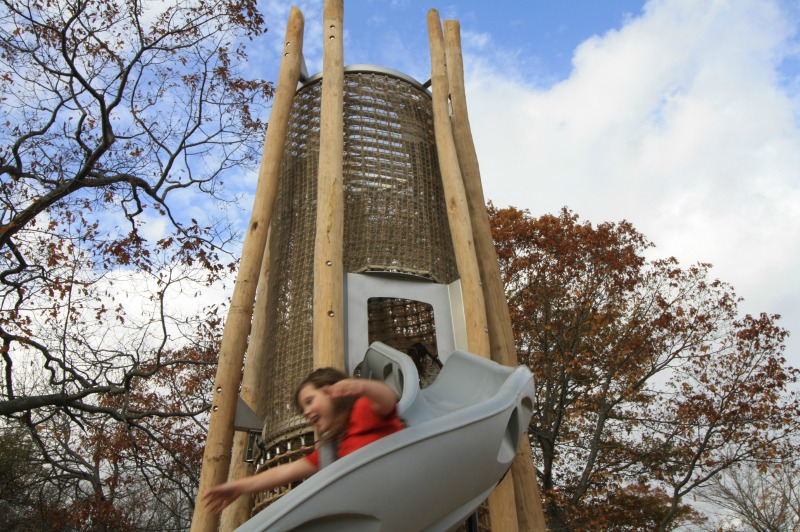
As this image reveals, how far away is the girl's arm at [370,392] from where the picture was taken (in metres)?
2.28

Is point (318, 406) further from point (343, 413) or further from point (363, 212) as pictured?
point (363, 212)

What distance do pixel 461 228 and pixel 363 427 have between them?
10.9ft

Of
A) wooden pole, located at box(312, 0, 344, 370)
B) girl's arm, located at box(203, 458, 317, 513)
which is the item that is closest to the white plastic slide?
girl's arm, located at box(203, 458, 317, 513)

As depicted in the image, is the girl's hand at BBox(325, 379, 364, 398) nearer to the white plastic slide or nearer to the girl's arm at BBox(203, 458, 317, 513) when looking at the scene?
the white plastic slide

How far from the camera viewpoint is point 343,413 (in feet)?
7.75

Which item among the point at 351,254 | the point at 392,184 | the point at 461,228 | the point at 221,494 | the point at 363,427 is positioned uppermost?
the point at 392,184

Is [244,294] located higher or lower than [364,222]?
lower

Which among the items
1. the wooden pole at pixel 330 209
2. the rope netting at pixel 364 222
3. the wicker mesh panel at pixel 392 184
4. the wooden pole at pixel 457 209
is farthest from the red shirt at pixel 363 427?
the wicker mesh panel at pixel 392 184

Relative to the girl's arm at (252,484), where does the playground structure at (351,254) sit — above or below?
above

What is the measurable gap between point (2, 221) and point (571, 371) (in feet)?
28.1

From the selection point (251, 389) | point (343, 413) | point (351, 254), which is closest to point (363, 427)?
point (343, 413)

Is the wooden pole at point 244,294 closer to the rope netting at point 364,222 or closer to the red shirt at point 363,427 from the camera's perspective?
the rope netting at point 364,222

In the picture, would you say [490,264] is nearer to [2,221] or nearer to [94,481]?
[2,221]

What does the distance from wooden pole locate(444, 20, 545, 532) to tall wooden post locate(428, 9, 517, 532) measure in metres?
0.12
